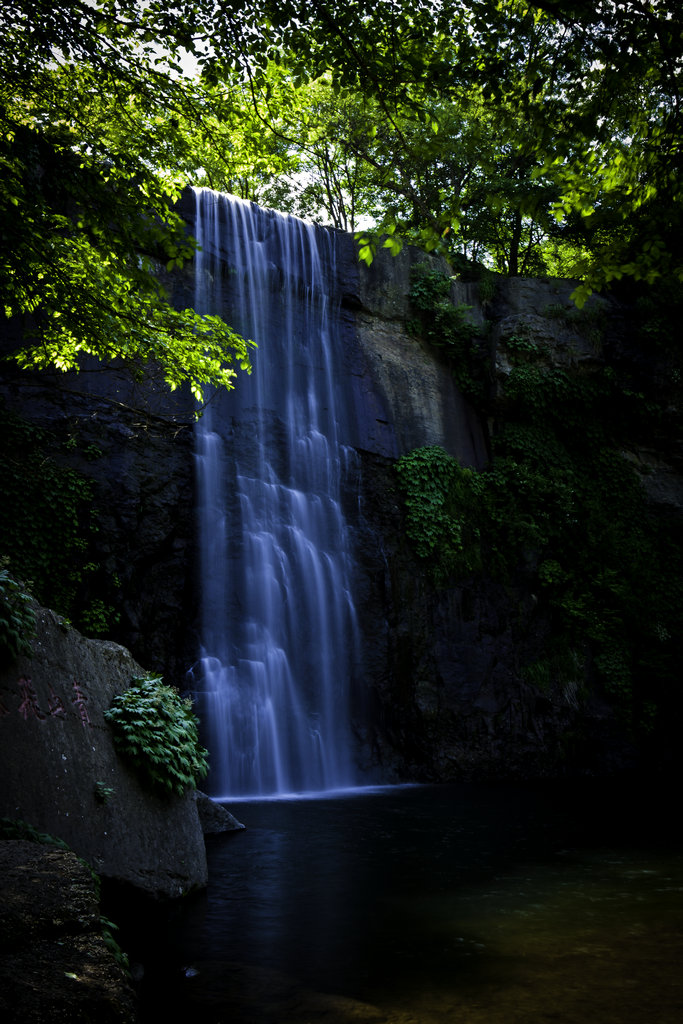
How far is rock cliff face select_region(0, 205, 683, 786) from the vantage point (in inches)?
485

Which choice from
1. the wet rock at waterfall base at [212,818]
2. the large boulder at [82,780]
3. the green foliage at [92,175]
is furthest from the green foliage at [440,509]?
the large boulder at [82,780]

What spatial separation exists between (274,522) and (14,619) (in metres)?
9.11

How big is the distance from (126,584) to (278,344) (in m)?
6.83

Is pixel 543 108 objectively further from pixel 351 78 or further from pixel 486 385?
pixel 486 385

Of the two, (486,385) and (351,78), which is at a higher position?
(486,385)

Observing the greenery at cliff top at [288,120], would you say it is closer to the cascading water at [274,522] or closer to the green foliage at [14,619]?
the green foliage at [14,619]

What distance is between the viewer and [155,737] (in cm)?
598

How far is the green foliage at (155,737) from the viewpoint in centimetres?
580

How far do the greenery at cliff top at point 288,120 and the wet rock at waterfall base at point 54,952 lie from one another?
4.09 meters

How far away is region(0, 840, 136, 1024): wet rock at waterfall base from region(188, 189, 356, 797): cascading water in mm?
8726

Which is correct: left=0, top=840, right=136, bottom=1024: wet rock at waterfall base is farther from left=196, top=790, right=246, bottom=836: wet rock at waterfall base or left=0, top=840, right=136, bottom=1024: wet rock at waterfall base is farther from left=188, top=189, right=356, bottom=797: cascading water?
left=188, top=189, right=356, bottom=797: cascading water

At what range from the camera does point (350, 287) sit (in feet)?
55.3

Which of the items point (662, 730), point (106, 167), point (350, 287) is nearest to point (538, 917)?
point (106, 167)

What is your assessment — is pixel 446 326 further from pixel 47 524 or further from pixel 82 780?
pixel 82 780
